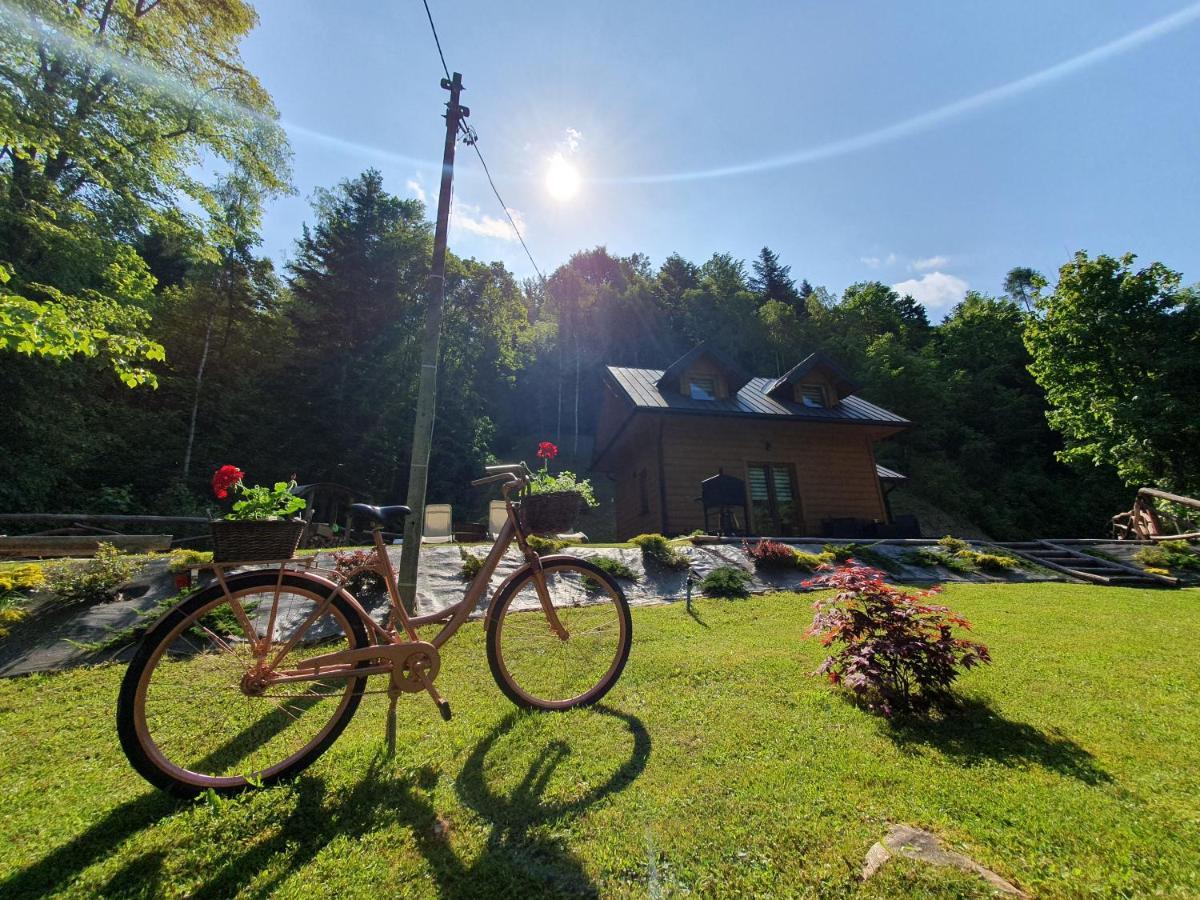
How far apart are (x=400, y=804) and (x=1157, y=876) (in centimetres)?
256

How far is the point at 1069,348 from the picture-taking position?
1816cm

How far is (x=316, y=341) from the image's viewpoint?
1939cm

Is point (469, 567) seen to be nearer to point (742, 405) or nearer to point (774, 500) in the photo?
point (774, 500)

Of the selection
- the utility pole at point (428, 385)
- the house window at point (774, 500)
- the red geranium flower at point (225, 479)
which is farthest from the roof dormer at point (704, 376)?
the red geranium flower at point (225, 479)

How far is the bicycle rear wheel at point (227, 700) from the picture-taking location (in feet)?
6.11

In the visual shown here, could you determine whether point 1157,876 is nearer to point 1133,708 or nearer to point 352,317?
point 1133,708

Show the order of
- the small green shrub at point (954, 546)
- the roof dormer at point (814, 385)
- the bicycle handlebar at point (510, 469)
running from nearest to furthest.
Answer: the bicycle handlebar at point (510, 469) < the small green shrub at point (954, 546) < the roof dormer at point (814, 385)

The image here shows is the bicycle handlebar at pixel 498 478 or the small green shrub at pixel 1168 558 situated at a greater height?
the bicycle handlebar at pixel 498 478

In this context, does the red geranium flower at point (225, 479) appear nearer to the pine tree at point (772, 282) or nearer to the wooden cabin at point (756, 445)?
the wooden cabin at point (756, 445)

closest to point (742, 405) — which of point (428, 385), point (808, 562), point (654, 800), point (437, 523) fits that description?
point (808, 562)

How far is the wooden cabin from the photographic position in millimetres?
12773

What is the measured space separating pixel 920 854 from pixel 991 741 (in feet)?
4.23

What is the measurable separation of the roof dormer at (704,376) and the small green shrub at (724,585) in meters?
8.49

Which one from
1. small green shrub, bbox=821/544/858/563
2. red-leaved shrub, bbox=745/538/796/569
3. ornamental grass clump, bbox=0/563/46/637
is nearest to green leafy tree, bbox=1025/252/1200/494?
small green shrub, bbox=821/544/858/563
